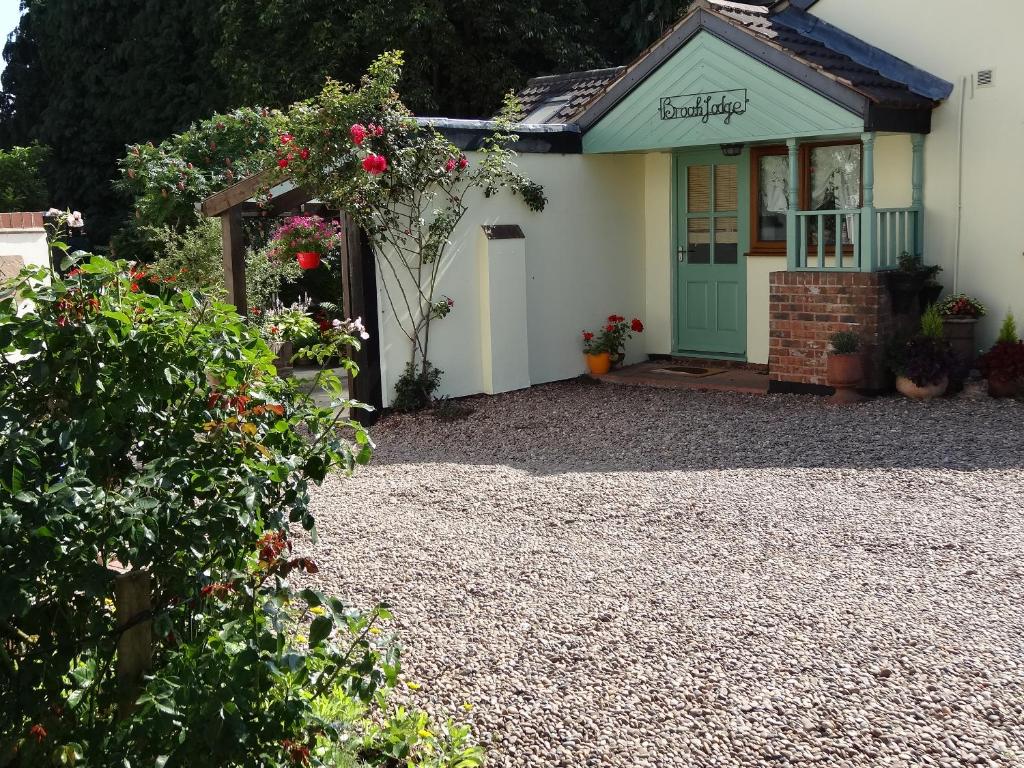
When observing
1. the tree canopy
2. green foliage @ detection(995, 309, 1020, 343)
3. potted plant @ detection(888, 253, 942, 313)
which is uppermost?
the tree canopy

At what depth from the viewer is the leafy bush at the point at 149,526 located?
2.63 metres

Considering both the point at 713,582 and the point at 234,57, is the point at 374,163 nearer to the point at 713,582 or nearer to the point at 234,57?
the point at 713,582

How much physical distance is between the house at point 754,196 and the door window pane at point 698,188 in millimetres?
22

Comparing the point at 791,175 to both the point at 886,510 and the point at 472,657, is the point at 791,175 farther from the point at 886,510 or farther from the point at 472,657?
the point at 472,657

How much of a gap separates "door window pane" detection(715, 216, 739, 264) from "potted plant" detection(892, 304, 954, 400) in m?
2.53

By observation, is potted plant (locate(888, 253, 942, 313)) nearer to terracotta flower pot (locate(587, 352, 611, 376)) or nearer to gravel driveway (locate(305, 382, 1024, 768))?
gravel driveway (locate(305, 382, 1024, 768))

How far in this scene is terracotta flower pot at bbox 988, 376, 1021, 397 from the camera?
9180 mm

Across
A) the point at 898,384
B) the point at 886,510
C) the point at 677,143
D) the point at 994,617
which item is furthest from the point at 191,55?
the point at 994,617

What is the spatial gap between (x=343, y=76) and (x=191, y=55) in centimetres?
653

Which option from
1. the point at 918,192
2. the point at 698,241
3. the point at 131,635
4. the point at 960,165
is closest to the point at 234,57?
the point at 698,241

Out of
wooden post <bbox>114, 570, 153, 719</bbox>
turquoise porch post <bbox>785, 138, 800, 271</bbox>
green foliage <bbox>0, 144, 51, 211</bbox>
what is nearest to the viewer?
wooden post <bbox>114, 570, 153, 719</bbox>

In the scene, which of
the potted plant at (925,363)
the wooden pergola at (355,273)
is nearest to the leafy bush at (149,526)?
the wooden pergola at (355,273)

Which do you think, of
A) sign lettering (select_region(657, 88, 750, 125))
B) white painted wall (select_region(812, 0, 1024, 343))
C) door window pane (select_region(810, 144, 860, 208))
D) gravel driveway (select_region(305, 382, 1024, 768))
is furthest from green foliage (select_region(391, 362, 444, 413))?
white painted wall (select_region(812, 0, 1024, 343))

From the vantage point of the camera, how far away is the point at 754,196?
11.4 metres
